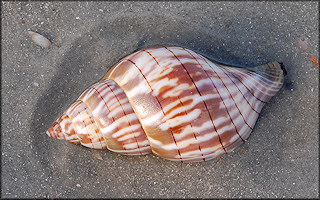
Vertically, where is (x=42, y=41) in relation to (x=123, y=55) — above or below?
above

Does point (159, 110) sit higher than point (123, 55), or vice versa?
point (123, 55)

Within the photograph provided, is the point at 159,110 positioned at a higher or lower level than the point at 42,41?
lower

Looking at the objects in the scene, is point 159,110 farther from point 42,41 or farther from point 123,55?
point 42,41

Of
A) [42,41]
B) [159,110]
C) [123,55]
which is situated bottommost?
[159,110]

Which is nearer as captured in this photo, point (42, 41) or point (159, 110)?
point (159, 110)

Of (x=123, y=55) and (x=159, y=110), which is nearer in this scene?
(x=159, y=110)

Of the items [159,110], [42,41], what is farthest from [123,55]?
[159,110]

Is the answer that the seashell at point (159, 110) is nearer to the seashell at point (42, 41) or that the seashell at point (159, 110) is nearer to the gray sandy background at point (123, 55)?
the gray sandy background at point (123, 55)

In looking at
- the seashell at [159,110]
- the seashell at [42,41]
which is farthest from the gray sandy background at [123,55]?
the seashell at [159,110]
